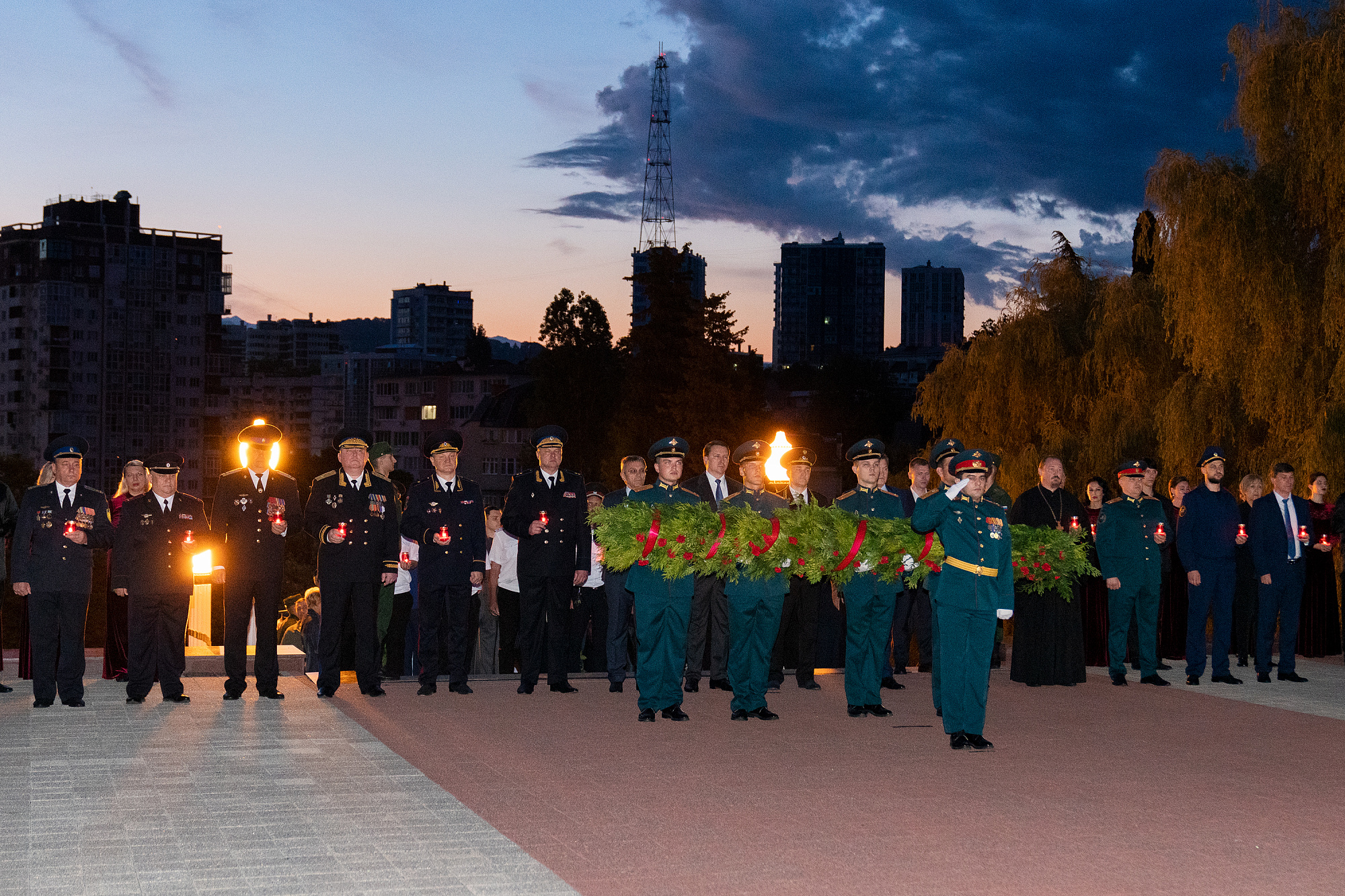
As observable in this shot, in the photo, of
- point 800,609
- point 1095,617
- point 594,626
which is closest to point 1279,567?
point 1095,617

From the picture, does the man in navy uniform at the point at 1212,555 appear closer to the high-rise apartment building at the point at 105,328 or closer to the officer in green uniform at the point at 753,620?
the officer in green uniform at the point at 753,620

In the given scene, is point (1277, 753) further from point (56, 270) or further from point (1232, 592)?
point (56, 270)

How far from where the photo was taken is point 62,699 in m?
11.8

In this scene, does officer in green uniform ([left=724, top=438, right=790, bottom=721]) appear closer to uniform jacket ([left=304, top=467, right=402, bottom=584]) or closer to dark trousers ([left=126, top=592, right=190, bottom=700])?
uniform jacket ([left=304, top=467, right=402, bottom=584])

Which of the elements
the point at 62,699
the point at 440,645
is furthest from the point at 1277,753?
the point at 62,699

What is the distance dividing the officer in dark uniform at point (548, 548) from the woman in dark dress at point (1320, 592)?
26.7 ft

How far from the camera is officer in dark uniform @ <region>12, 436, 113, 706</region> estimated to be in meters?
11.7

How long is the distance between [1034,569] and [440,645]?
5.72 m

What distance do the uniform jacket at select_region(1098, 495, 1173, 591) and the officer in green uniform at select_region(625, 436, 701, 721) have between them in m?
4.61

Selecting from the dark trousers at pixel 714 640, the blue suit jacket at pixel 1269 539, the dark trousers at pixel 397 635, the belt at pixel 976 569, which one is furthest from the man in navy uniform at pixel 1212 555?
the dark trousers at pixel 397 635

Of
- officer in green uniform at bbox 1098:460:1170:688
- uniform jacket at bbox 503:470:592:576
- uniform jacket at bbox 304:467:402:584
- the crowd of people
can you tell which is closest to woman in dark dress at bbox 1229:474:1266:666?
the crowd of people

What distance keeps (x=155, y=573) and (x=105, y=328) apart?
151 meters

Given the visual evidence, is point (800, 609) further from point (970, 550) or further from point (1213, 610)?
point (1213, 610)

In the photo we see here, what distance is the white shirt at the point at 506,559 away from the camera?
558 inches
